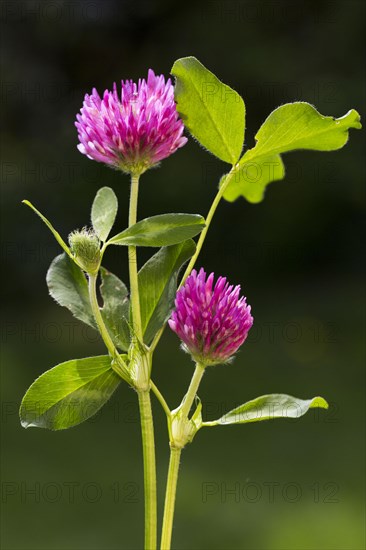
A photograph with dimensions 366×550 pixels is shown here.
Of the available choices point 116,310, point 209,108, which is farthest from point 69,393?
point 209,108

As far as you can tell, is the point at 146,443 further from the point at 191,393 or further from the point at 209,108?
the point at 209,108

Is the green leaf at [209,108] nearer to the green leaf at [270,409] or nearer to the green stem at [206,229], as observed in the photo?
the green stem at [206,229]

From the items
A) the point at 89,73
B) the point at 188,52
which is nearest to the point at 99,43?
the point at 89,73

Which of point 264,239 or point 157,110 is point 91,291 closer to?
point 157,110

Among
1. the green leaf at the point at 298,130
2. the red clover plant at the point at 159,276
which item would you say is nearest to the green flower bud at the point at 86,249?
the red clover plant at the point at 159,276

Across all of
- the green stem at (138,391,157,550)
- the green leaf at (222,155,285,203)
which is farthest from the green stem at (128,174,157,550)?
the green leaf at (222,155,285,203)

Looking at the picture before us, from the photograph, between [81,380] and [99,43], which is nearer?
→ [81,380]
